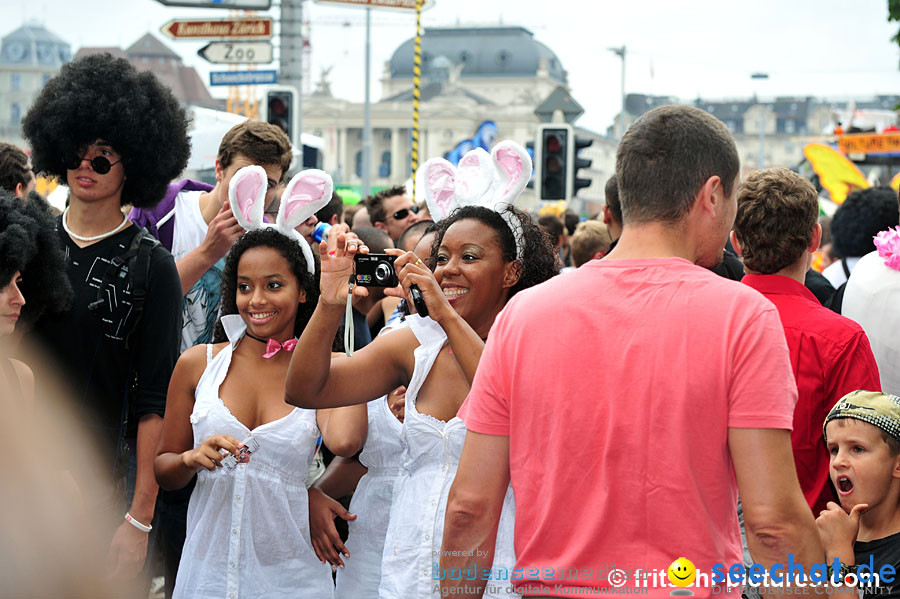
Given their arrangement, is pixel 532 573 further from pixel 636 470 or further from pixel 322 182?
pixel 322 182

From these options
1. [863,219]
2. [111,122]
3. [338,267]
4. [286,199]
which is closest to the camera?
[338,267]

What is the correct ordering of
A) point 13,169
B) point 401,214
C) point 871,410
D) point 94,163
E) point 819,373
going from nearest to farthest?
point 871,410 < point 819,373 < point 94,163 < point 13,169 < point 401,214

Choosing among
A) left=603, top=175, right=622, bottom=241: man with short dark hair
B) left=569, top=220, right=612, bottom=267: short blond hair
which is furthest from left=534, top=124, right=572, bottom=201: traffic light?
left=603, top=175, right=622, bottom=241: man with short dark hair

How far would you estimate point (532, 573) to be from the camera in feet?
→ 7.59

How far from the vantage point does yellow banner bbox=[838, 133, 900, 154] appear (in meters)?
16.5

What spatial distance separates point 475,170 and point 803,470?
1.44 m

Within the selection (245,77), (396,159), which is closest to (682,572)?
(245,77)

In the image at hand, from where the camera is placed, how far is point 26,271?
3260 mm

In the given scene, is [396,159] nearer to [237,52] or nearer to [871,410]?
[237,52]

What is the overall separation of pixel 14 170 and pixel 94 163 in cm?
139

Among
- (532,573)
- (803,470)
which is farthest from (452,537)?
(803,470)

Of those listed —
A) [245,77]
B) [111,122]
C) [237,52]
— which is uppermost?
[237,52]

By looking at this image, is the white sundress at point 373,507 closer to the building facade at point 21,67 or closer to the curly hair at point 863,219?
the curly hair at point 863,219

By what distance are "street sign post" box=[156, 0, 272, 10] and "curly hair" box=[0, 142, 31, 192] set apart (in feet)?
17.4
